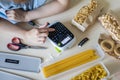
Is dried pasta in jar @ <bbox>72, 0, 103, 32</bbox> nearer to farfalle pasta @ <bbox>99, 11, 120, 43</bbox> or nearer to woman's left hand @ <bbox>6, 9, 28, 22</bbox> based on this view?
farfalle pasta @ <bbox>99, 11, 120, 43</bbox>

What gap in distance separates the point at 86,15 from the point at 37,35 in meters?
0.17

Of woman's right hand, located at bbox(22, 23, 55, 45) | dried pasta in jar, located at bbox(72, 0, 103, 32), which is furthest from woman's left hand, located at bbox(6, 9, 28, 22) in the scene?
dried pasta in jar, located at bbox(72, 0, 103, 32)

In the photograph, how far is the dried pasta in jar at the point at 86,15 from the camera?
0.84 meters

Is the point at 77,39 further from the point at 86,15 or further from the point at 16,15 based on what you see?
the point at 16,15

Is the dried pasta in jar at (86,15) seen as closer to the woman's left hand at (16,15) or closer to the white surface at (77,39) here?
the white surface at (77,39)

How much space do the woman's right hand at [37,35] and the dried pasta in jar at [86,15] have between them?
0.09 meters

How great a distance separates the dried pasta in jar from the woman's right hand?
0.30 feet

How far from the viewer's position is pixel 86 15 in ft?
2.78

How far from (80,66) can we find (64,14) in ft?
0.65

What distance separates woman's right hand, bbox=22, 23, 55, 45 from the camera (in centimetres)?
83

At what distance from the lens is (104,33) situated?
0.85 meters

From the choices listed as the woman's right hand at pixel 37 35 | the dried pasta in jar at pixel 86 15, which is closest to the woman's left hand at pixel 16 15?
the woman's right hand at pixel 37 35

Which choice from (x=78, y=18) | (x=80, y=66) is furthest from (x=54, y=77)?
(x=78, y=18)

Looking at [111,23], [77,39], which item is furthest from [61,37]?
[111,23]
